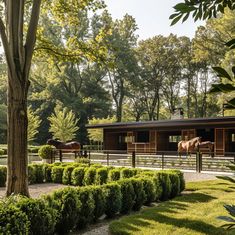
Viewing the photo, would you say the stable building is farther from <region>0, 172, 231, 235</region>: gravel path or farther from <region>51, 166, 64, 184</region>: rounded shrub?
<region>51, 166, 64, 184</region>: rounded shrub

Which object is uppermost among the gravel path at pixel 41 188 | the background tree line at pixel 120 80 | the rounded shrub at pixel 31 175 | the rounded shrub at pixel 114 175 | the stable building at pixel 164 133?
the background tree line at pixel 120 80

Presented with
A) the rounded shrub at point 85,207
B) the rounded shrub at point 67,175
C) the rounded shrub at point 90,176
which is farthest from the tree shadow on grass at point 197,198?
the rounded shrub at point 67,175

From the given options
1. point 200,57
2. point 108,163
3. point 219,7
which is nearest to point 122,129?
point 108,163

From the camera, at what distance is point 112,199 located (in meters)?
8.68

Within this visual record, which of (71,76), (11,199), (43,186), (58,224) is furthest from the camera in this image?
(71,76)

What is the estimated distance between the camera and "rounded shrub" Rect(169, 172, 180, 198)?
36.7 feet

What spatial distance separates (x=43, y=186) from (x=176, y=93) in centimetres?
4041

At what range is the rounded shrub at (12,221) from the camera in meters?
5.27

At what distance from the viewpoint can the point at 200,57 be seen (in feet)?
132

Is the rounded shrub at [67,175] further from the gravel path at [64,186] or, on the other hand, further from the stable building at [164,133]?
the stable building at [164,133]

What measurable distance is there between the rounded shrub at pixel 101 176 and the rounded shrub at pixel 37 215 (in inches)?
268

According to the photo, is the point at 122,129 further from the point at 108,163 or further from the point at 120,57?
the point at 120,57

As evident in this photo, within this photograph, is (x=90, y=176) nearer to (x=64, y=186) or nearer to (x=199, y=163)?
(x=64, y=186)

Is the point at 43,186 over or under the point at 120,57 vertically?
under
